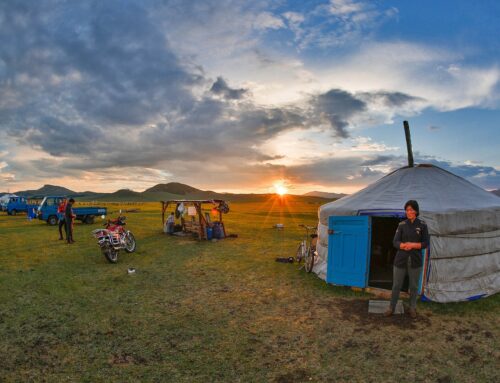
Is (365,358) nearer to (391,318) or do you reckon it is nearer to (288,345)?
(288,345)

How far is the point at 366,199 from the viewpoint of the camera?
9.56 metres

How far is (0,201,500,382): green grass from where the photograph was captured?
4.89 m

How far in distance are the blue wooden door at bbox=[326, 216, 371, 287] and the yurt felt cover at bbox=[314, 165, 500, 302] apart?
37 cm

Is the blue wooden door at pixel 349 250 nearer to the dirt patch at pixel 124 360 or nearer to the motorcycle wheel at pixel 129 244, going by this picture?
the dirt patch at pixel 124 360

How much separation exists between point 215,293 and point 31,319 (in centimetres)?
405

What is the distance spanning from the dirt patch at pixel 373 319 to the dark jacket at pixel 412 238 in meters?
1.15

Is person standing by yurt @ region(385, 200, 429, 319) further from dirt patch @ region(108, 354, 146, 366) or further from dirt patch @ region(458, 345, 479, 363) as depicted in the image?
dirt patch @ region(108, 354, 146, 366)

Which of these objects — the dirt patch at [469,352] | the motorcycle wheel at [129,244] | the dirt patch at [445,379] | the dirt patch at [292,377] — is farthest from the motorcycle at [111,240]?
the dirt patch at [469,352]

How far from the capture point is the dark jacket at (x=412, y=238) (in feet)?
21.3

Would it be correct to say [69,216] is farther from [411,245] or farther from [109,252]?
[411,245]

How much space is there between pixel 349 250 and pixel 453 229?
8.38 feet

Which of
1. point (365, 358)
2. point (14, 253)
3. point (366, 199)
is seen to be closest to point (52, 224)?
point (14, 253)

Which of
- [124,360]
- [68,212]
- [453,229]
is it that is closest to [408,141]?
[453,229]

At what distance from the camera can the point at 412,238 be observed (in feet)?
21.4
